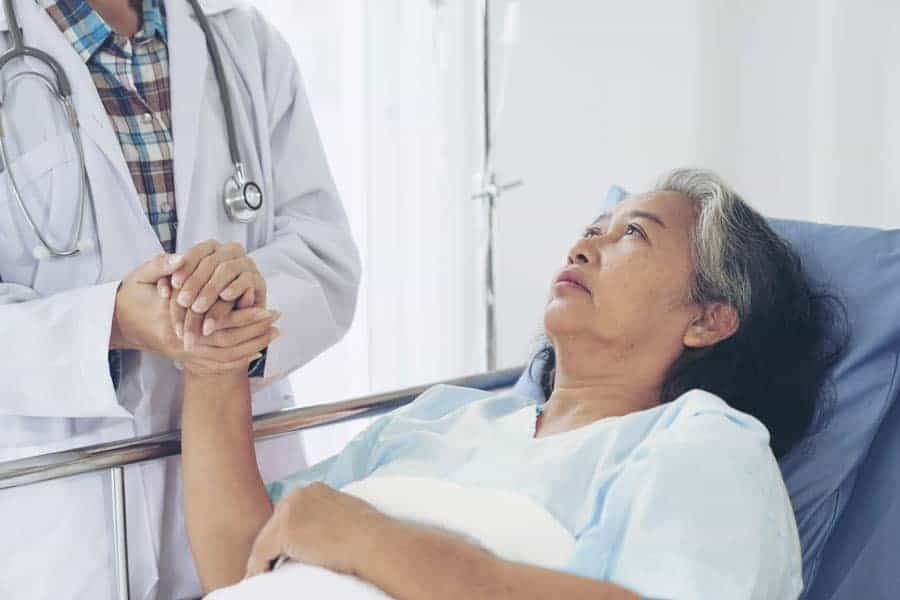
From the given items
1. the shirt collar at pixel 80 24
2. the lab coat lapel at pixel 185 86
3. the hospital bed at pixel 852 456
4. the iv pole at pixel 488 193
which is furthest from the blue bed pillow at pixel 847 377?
the iv pole at pixel 488 193

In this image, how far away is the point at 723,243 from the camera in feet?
4.87

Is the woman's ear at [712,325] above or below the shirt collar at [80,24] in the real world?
below

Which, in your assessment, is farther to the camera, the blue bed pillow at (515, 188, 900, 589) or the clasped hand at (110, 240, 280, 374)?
the blue bed pillow at (515, 188, 900, 589)

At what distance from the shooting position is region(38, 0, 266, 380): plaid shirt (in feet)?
4.84

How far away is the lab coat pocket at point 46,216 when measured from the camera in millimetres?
1412

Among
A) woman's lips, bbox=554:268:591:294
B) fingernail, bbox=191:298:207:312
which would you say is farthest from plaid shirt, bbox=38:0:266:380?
woman's lips, bbox=554:268:591:294

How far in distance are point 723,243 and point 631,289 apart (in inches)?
5.6

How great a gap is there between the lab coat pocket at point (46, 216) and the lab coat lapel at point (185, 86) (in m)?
0.13

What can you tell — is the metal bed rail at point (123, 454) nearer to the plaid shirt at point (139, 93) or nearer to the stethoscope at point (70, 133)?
the plaid shirt at point (139, 93)

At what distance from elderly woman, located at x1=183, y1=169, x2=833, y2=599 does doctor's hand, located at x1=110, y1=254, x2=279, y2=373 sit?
0.08 m

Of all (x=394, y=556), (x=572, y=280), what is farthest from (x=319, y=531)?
(x=572, y=280)

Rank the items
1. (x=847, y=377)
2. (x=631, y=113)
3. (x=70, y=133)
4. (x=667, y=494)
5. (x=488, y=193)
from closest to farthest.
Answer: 1. (x=667, y=494)
2. (x=70, y=133)
3. (x=847, y=377)
4. (x=488, y=193)
5. (x=631, y=113)

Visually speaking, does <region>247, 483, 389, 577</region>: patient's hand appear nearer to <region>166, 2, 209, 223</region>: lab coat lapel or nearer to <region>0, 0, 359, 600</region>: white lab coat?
<region>0, 0, 359, 600</region>: white lab coat

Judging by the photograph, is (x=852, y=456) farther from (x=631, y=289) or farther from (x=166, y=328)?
(x=166, y=328)
